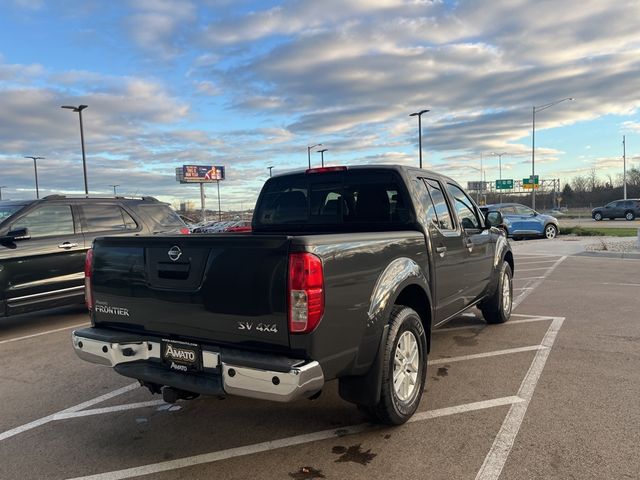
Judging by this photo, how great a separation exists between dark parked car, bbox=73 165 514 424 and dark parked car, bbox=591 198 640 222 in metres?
41.4

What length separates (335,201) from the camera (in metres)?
4.85

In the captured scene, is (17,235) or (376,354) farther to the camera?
(17,235)

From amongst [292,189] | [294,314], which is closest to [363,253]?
[294,314]

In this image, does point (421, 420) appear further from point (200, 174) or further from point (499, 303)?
point (200, 174)

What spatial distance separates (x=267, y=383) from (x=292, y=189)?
2631 millimetres

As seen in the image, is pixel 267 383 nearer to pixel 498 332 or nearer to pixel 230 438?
pixel 230 438

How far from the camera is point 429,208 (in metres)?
4.67

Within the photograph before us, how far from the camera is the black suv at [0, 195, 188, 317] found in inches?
259

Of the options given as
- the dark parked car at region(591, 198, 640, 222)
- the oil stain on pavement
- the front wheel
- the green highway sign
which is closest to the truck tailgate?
the oil stain on pavement

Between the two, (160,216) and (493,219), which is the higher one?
(160,216)

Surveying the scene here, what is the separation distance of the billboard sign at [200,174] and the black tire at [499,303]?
77201mm

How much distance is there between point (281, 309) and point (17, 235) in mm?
5343

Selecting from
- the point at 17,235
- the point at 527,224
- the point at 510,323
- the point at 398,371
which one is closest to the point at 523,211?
the point at 527,224

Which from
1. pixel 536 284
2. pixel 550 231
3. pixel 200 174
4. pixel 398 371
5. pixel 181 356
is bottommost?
pixel 536 284
